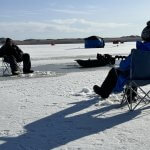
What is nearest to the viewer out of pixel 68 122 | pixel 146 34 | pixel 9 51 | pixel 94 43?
pixel 68 122

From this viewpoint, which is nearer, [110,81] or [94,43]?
[110,81]

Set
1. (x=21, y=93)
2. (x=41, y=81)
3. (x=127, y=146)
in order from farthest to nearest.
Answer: (x=41, y=81) < (x=21, y=93) < (x=127, y=146)

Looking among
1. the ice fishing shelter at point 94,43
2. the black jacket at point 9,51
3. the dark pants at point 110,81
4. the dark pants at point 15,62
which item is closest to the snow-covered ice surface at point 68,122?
the dark pants at point 110,81

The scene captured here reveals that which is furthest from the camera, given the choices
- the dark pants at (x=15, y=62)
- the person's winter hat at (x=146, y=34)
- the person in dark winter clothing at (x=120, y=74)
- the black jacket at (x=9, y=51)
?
the black jacket at (x=9, y=51)

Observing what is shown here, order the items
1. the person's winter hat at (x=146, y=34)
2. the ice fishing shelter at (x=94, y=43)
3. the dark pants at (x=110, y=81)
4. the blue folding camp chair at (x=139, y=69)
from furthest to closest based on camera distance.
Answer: the ice fishing shelter at (x=94, y=43), the person's winter hat at (x=146, y=34), the dark pants at (x=110, y=81), the blue folding camp chair at (x=139, y=69)

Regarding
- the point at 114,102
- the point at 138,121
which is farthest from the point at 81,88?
the point at 138,121

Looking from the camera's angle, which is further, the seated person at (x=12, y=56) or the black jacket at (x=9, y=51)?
the black jacket at (x=9, y=51)

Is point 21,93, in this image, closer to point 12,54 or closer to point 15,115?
point 15,115

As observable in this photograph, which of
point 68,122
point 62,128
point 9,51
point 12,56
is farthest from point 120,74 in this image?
point 9,51

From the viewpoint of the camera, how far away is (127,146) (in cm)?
455

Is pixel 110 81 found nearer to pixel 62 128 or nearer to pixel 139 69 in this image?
pixel 139 69

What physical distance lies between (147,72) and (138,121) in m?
1.06

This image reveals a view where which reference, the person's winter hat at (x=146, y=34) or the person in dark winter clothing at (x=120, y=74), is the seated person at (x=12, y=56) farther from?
the person's winter hat at (x=146, y=34)

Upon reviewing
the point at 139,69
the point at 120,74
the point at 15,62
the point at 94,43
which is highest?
the point at 139,69
